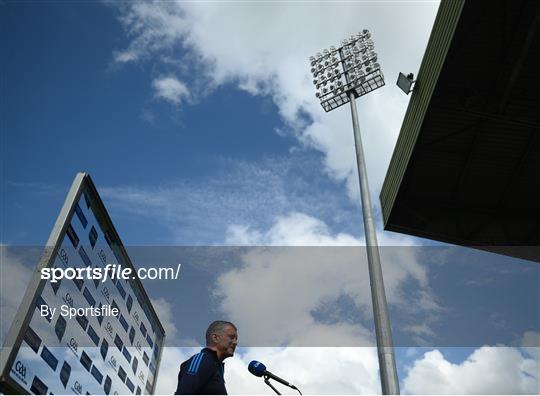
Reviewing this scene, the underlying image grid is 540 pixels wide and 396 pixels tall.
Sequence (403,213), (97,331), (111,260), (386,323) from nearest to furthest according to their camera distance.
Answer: (97,331) → (111,260) → (386,323) → (403,213)

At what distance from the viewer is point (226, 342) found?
143 inches

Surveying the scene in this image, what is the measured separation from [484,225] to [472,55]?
5.38 metres

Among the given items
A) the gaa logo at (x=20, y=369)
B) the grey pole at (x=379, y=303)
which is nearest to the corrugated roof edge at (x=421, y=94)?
the grey pole at (x=379, y=303)

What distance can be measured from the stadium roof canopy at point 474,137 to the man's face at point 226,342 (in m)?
6.31

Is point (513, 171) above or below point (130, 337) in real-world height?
above

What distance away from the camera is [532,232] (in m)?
12.1

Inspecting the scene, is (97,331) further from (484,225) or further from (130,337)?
(484,225)

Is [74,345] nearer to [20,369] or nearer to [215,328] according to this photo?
[20,369]

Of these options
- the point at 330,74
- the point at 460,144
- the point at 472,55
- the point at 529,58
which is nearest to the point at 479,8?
the point at 472,55

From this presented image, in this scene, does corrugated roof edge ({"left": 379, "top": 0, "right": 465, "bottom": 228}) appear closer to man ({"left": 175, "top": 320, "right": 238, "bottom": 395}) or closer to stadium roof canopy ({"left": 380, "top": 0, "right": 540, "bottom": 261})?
stadium roof canopy ({"left": 380, "top": 0, "right": 540, "bottom": 261})

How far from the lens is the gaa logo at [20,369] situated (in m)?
4.22

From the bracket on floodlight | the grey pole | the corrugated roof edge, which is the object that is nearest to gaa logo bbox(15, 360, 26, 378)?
the grey pole

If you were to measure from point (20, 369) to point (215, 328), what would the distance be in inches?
81.2

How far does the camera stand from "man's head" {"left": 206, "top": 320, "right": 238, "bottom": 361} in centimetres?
361
